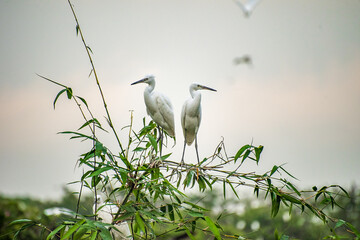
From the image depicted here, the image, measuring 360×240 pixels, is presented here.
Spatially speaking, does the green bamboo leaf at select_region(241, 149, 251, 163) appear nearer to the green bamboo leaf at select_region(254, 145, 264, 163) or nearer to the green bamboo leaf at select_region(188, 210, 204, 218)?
the green bamboo leaf at select_region(254, 145, 264, 163)

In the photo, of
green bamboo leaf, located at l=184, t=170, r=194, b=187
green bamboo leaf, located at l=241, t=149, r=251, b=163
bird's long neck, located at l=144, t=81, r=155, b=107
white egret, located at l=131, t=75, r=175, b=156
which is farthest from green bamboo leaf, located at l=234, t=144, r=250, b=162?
bird's long neck, located at l=144, t=81, r=155, b=107

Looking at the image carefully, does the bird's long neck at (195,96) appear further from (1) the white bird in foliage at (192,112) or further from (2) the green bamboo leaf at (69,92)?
(2) the green bamboo leaf at (69,92)

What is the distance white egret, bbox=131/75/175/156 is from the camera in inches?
119

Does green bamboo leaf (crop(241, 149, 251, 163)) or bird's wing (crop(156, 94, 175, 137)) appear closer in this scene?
green bamboo leaf (crop(241, 149, 251, 163))

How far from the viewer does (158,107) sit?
3074 mm

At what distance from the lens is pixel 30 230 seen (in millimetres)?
4914

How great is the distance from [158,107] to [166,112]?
0.09 m

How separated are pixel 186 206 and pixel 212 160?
0.79 feet

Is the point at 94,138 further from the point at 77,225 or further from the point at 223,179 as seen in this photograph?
the point at 223,179

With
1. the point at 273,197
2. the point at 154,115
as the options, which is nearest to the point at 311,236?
the point at 154,115

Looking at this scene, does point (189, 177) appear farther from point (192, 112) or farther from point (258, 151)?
point (192, 112)

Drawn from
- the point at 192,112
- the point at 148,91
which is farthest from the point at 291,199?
the point at 148,91

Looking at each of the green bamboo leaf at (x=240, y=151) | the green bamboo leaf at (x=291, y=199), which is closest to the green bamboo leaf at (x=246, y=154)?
the green bamboo leaf at (x=240, y=151)

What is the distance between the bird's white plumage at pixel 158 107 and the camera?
3.04 m
